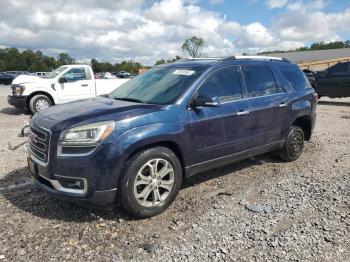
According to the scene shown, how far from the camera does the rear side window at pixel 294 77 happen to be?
20.4 feet

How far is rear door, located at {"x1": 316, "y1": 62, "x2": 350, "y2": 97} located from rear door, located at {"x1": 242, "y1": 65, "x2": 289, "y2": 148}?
10.6 metres

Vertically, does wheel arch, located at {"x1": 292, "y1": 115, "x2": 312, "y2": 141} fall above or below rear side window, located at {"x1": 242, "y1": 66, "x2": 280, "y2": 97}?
below

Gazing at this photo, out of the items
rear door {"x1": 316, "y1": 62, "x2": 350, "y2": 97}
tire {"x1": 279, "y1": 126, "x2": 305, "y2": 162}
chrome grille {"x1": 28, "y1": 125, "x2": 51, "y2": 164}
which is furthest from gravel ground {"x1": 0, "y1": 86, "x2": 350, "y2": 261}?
rear door {"x1": 316, "y1": 62, "x2": 350, "y2": 97}

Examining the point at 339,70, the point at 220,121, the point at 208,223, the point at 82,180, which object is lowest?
the point at 208,223

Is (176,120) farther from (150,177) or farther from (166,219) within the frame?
(166,219)

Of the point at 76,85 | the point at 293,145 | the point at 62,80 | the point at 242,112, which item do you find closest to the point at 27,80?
the point at 62,80

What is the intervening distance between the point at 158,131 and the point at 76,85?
9463 millimetres

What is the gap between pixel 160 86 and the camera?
4.93 m

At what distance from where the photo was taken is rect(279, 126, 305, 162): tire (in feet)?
20.3

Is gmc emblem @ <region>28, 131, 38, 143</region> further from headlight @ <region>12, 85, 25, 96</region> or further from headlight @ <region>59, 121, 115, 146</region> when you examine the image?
headlight @ <region>12, 85, 25, 96</region>

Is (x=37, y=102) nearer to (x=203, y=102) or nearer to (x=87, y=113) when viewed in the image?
(x=87, y=113)

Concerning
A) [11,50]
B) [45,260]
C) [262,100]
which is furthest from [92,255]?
[11,50]

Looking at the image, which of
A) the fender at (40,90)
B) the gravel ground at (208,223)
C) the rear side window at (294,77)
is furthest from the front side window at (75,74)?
the rear side window at (294,77)

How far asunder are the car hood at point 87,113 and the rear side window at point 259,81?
166 centimetres
